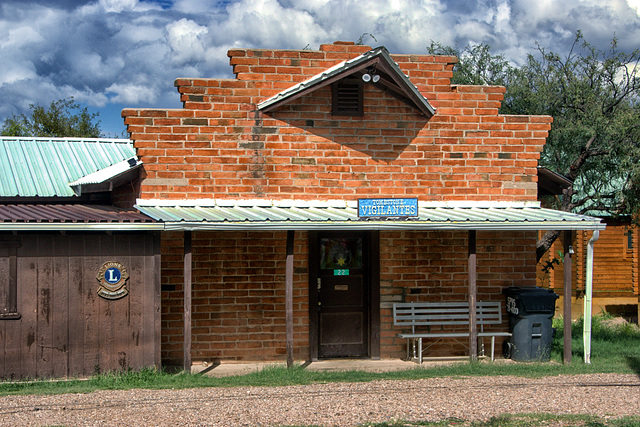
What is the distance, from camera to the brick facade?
11.3 metres

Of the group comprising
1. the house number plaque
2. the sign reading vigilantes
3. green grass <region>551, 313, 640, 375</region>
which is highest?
the sign reading vigilantes

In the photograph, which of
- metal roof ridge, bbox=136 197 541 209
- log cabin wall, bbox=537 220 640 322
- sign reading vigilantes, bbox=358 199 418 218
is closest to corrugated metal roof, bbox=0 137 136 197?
metal roof ridge, bbox=136 197 541 209

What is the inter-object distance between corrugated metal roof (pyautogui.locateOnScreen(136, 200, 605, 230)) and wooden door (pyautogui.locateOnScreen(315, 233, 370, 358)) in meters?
0.75

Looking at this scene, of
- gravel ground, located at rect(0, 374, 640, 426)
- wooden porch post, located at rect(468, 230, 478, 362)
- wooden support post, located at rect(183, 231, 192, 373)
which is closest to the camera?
gravel ground, located at rect(0, 374, 640, 426)

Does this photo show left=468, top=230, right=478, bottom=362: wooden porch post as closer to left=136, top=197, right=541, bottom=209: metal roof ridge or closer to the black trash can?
the black trash can

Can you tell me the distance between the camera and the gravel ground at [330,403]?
24.8 ft

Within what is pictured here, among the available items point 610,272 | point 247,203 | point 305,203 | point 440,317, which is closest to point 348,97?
point 305,203

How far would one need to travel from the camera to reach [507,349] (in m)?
11.9

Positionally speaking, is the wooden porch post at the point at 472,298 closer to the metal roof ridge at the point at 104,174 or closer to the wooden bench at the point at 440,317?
the wooden bench at the point at 440,317

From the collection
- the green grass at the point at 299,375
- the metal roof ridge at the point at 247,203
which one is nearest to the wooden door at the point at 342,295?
the metal roof ridge at the point at 247,203

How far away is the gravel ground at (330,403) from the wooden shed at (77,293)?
3.55 ft

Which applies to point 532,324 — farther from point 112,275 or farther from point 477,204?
point 112,275

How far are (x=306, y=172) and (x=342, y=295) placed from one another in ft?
6.85

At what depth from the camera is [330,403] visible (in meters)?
8.26
